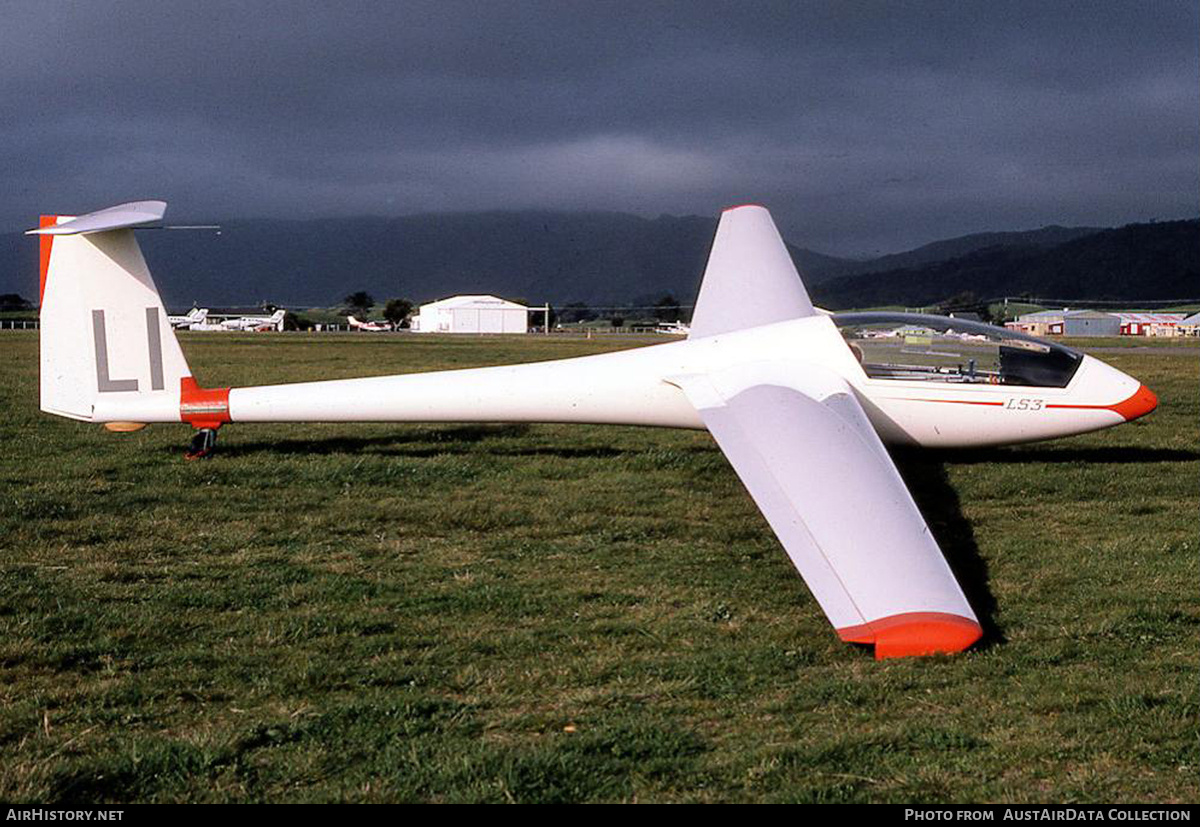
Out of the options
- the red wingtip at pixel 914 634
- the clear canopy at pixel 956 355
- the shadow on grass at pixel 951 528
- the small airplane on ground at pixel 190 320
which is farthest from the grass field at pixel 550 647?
the small airplane on ground at pixel 190 320

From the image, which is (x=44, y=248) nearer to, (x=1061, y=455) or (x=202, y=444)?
(x=202, y=444)

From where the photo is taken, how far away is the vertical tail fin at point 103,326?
32.8 ft

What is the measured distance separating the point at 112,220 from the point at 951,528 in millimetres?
8525

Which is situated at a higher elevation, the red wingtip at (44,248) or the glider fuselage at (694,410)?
the red wingtip at (44,248)

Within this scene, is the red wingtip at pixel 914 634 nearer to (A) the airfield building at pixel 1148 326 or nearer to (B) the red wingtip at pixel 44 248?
(B) the red wingtip at pixel 44 248

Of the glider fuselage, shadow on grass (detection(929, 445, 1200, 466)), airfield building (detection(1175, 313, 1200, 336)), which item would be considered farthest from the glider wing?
Result: airfield building (detection(1175, 313, 1200, 336))

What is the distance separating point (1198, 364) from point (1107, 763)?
3262 centimetres

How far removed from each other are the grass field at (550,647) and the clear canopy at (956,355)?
1.12 meters

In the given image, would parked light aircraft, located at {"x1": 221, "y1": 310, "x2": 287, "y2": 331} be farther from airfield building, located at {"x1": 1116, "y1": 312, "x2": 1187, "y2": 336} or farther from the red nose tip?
the red nose tip

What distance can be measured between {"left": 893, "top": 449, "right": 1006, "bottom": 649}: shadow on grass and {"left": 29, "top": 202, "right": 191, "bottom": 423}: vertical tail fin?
7949 mm

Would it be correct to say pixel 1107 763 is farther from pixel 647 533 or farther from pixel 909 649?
pixel 647 533

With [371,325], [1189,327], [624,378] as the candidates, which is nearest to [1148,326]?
[1189,327]

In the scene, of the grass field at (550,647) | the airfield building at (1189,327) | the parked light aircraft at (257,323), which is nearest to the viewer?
the grass field at (550,647)

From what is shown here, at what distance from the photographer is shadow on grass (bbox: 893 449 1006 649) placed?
627 centimetres
